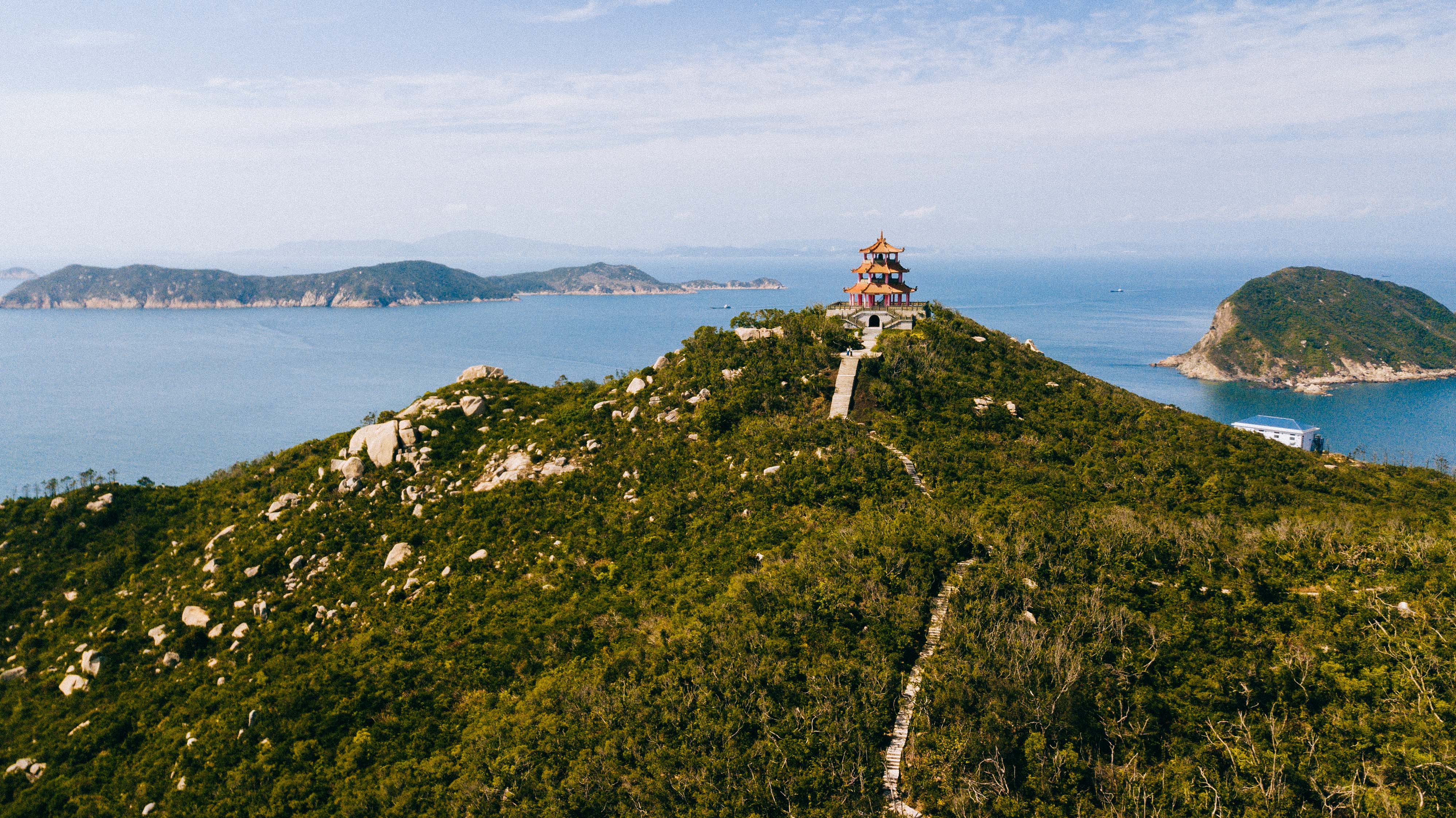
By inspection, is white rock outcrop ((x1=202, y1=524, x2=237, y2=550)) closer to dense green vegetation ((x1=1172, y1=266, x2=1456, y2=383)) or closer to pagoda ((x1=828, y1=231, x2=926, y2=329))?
pagoda ((x1=828, y1=231, x2=926, y2=329))

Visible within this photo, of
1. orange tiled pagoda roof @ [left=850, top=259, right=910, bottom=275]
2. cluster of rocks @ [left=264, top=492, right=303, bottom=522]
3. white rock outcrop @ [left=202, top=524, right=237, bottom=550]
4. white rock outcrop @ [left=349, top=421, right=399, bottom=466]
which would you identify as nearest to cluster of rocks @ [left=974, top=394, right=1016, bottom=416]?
orange tiled pagoda roof @ [left=850, top=259, right=910, bottom=275]

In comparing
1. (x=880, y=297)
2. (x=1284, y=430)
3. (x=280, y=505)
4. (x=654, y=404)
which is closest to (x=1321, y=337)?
(x=1284, y=430)

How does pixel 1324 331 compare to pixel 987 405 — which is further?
pixel 1324 331

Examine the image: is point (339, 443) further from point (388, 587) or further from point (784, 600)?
point (784, 600)

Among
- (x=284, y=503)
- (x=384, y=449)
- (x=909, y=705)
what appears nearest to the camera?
(x=909, y=705)

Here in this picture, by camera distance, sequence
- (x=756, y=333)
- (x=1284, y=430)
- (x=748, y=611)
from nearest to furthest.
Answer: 1. (x=748, y=611)
2. (x=756, y=333)
3. (x=1284, y=430)

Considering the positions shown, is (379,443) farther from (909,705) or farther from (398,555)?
(909,705)

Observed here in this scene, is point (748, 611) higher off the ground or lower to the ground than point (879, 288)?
lower
